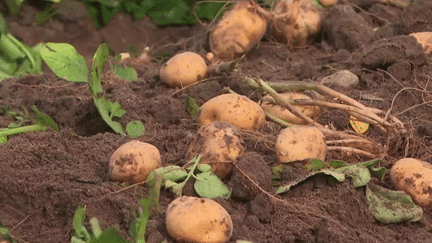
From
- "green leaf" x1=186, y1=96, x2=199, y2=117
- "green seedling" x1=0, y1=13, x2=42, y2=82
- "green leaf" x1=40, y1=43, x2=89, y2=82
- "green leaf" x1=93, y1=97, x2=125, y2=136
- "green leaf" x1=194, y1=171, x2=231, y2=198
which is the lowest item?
"green seedling" x1=0, y1=13, x2=42, y2=82

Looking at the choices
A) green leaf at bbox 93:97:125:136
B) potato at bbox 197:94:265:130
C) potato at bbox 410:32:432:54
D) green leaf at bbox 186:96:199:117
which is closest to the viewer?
potato at bbox 197:94:265:130

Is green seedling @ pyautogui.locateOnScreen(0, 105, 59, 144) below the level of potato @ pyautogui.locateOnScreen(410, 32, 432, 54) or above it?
above

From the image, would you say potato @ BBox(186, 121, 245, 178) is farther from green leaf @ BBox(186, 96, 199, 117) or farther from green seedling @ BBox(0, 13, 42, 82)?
green seedling @ BBox(0, 13, 42, 82)

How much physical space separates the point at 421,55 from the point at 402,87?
0.59ft

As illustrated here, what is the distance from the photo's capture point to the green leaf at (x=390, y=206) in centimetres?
190

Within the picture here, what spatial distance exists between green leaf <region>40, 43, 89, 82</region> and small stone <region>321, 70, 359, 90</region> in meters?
0.94

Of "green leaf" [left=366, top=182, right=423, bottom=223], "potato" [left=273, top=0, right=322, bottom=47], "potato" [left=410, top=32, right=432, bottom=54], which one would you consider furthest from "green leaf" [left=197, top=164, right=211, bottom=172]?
"potato" [left=273, top=0, right=322, bottom=47]

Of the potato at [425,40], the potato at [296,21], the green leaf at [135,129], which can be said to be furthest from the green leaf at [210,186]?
the potato at [296,21]

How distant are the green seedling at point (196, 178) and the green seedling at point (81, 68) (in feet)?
1.42

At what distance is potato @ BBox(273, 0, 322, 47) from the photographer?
334 centimetres

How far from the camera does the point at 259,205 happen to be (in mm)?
1841

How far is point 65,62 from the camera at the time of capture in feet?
7.54

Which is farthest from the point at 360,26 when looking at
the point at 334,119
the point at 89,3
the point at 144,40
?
the point at 89,3

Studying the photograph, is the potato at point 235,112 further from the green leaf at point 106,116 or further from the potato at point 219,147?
the green leaf at point 106,116
